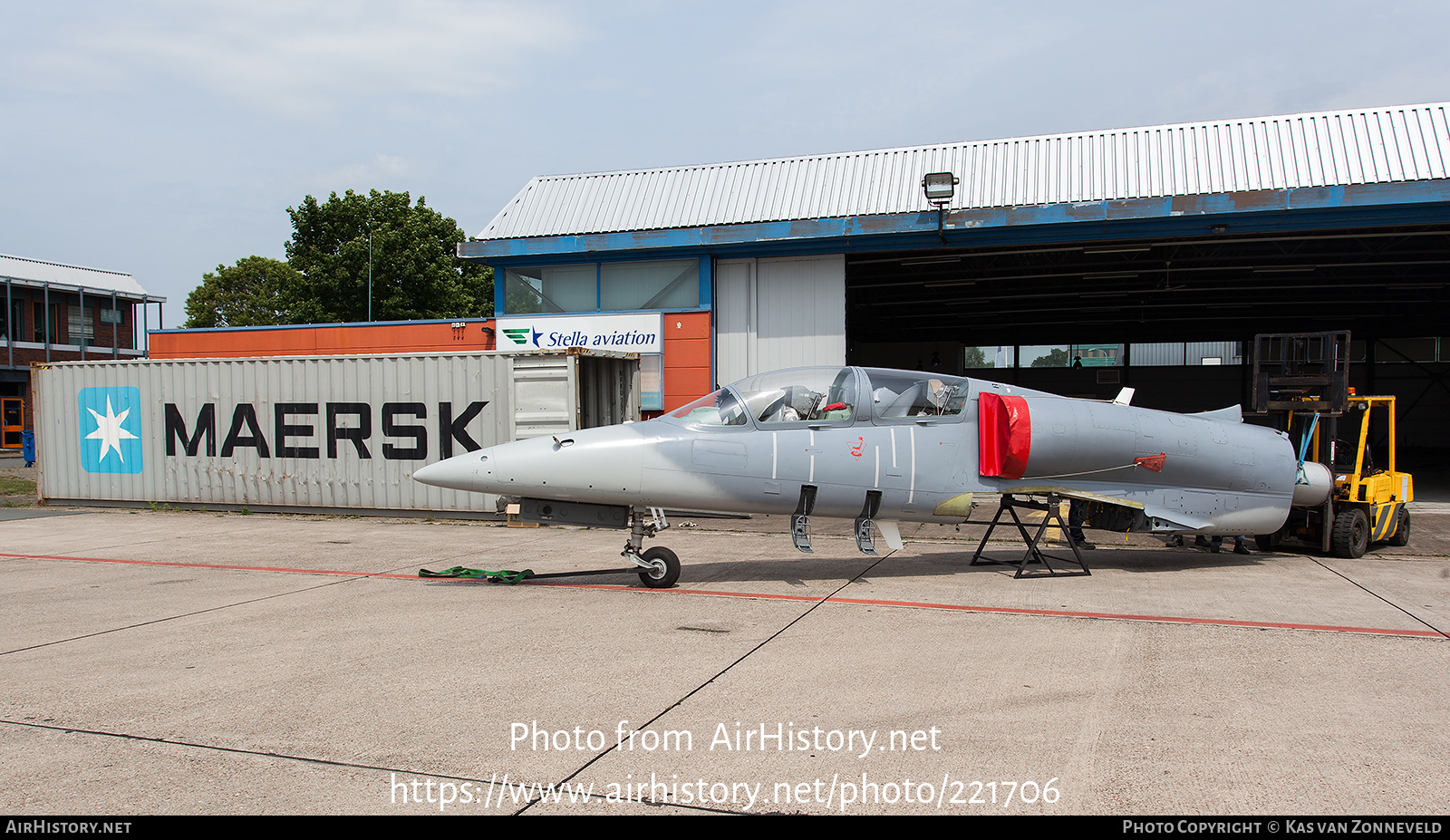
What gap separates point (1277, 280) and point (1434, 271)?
151 inches

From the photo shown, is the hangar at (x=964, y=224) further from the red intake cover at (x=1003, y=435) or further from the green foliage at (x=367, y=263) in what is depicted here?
the green foliage at (x=367, y=263)

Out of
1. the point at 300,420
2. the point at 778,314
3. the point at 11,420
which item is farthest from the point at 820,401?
the point at 11,420

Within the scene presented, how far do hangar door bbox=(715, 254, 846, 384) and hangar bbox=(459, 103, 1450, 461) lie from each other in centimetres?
4

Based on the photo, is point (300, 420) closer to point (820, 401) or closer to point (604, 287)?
point (604, 287)

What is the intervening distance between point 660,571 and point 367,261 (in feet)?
116

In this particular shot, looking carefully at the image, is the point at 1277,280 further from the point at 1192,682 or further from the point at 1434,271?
the point at 1192,682

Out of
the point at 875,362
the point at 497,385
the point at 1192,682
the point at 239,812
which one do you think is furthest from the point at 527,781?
the point at 875,362

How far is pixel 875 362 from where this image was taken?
37.3 meters

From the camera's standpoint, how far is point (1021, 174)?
56.6 feet

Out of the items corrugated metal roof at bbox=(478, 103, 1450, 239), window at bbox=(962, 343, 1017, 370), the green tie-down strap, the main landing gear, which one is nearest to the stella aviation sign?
corrugated metal roof at bbox=(478, 103, 1450, 239)

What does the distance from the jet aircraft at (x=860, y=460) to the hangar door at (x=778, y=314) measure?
Result: 7365 mm

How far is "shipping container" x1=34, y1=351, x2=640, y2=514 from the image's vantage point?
15.3 m

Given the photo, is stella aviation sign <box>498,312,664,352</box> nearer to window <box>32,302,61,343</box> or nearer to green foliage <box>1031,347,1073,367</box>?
green foliage <box>1031,347,1073,367</box>

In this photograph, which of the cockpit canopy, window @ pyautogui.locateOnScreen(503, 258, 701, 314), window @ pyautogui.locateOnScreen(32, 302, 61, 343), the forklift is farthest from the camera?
window @ pyautogui.locateOnScreen(32, 302, 61, 343)
